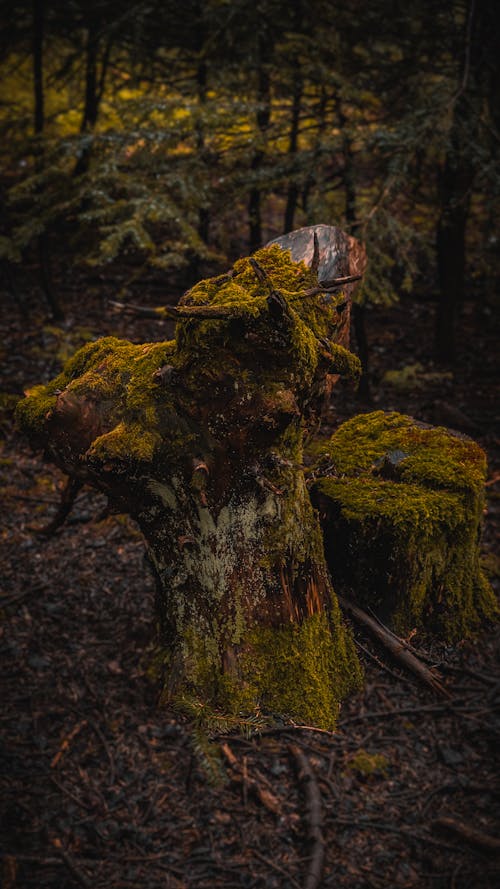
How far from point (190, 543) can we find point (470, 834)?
385 centimetres

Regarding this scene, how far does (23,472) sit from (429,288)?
24.9 ft

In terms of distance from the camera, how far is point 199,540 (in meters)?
2.26

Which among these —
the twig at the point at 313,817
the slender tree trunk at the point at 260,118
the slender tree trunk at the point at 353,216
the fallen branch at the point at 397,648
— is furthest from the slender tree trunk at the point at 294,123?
the twig at the point at 313,817

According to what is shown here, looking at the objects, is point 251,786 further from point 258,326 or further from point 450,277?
point 450,277

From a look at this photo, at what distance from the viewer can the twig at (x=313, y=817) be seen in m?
4.22

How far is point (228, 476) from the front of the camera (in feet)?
7.27

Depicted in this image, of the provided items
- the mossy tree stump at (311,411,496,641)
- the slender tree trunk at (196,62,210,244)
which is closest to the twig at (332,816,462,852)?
the mossy tree stump at (311,411,496,641)

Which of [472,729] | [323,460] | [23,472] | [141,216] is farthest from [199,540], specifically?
[23,472]

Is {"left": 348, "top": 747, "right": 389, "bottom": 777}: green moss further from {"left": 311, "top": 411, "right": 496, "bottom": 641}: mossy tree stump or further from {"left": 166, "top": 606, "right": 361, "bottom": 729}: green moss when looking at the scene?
{"left": 166, "top": 606, "right": 361, "bottom": 729}: green moss

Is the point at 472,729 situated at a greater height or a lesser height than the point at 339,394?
lesser

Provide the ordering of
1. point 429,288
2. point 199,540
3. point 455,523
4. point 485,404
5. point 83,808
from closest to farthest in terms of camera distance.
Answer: point 199,540 → point 455,523 → point 83,808 → point 485,404 → point 429,288

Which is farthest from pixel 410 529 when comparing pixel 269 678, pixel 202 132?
pixel 202 132

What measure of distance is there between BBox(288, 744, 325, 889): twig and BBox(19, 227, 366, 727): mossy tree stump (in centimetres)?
267

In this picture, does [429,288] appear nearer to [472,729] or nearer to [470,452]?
[472,729]
